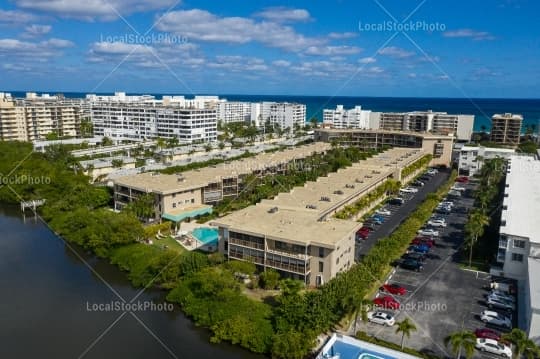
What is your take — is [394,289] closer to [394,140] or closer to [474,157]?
[474,157]

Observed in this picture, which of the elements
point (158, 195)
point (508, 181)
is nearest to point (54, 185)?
point (158, 195)

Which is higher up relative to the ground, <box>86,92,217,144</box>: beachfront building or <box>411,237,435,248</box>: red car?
<box>86,92,217,144</box>: beachfront building

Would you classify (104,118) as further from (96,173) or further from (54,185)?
(54,185)

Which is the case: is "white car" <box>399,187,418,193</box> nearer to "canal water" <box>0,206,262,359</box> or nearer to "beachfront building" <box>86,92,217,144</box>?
"canal water" <box>0,206,262,359</box>

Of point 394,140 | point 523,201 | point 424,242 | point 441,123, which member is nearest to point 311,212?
point 424,242

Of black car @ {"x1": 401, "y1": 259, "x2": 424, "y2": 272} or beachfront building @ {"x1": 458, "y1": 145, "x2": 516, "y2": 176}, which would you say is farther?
beachfront building @ {"x1": 458, "y1": 145, "x2": 516, "y2": 176}

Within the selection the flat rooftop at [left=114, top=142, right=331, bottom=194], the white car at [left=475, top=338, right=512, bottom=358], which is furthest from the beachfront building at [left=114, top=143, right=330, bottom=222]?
the white car at [left=475, top=338, right=512, bottom=358]
